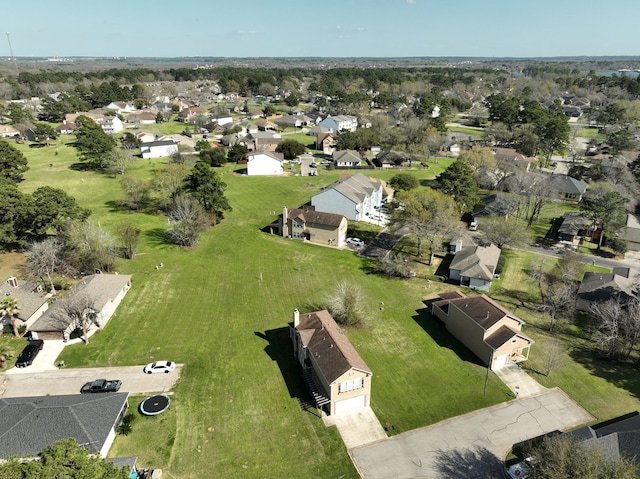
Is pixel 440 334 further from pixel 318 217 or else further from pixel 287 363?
pixel 318 217

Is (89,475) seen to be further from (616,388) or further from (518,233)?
(518,233)

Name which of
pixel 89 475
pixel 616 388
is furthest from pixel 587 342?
pixel 89 475

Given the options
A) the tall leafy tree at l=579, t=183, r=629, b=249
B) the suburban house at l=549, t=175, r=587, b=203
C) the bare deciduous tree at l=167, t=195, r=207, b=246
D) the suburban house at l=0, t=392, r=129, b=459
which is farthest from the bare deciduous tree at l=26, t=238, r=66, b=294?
the suburban house at l=549, t=175, r=587, b=203

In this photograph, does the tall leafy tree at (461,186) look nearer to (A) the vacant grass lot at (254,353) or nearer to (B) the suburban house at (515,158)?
(A) the vacant grass lot at (254,353)

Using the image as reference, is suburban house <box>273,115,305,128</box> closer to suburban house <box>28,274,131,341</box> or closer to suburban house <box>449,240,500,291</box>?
suburban house <box>449,240,500,291</box>

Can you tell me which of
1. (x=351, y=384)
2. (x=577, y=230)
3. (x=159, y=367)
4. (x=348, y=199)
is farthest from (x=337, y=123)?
(x=351, y=384)

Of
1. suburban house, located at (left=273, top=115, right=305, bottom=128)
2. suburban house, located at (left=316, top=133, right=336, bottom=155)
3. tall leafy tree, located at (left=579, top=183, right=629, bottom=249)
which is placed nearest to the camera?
tall leafy tree, located at (left=579, top=183, right=629, bottom=249)
